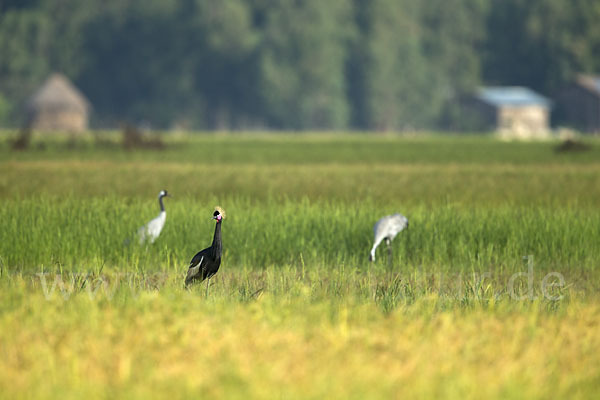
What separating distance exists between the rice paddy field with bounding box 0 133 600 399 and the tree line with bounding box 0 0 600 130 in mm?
78966

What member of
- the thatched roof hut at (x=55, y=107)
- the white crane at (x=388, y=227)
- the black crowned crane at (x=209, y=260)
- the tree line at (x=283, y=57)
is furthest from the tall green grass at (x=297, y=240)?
the thatched roof hut at (x=55, y=107)

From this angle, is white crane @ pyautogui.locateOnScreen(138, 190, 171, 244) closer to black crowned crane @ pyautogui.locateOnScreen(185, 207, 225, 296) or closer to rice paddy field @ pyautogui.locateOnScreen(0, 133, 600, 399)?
rice paddy field @ pyautogui.locateOnScreen(0, 133, 600, 399)

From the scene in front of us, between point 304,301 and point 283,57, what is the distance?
92.9m

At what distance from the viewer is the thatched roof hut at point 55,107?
3875 inches

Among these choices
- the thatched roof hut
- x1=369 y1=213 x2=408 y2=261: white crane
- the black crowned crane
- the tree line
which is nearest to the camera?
the black crowned crane

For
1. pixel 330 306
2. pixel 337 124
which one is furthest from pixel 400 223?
pixel 337 124

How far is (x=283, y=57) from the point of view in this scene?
99.8 metres

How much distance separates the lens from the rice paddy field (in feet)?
19.1

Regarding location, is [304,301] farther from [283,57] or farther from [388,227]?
[283,57]

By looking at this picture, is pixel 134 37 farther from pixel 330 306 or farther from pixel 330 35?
pixel 330 306

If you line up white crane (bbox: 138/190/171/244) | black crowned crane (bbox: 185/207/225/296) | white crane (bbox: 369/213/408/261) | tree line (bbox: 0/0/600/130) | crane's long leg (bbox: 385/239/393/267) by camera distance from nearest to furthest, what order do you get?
black crowned crane (bbox: 185/207/225/296) → white crane (bbox: 369/213/408/261) → crane's long leg (bbox: 385/239/393/267) → white crane (bbox: 138/190/171/244) → tree line (bbox: 0/0/600/130)

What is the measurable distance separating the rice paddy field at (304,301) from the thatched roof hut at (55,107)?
7888cm

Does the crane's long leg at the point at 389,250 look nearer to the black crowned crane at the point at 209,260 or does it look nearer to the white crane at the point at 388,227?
the white crane at the point at 388,227

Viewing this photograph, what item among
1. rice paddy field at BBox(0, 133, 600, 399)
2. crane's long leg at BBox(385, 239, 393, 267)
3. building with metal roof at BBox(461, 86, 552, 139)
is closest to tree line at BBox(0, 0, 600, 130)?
building with metal roof at BBox(461, 86, 552, 139)
